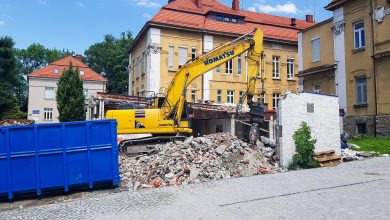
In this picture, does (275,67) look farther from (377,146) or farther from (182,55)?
(377,146)

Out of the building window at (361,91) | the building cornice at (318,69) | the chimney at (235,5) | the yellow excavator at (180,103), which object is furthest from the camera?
the chimney at (235,5)

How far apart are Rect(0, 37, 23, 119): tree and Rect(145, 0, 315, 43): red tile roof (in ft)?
63.5

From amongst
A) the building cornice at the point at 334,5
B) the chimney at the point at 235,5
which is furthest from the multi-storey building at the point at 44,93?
the building cornice at the point at 334,5

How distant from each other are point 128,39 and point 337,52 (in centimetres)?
4333

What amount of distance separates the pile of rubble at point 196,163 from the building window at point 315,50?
15.6 m

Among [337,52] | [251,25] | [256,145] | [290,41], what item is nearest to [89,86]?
[251,25]

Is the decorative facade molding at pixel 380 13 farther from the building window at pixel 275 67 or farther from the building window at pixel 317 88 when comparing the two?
the building window at pixel 275 67

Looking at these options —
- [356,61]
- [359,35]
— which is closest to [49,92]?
[356,61]

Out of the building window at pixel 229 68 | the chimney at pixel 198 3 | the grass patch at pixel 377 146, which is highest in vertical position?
the chimney at pixel 198 3

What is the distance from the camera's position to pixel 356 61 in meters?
23.7

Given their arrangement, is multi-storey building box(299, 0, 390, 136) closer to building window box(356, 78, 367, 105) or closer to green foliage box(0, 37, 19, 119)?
building window box(356, 78, 367, 105)

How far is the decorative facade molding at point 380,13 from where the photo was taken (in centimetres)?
2136

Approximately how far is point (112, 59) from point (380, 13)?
48.5 m

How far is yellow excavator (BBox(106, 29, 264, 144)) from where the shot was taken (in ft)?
50.2
